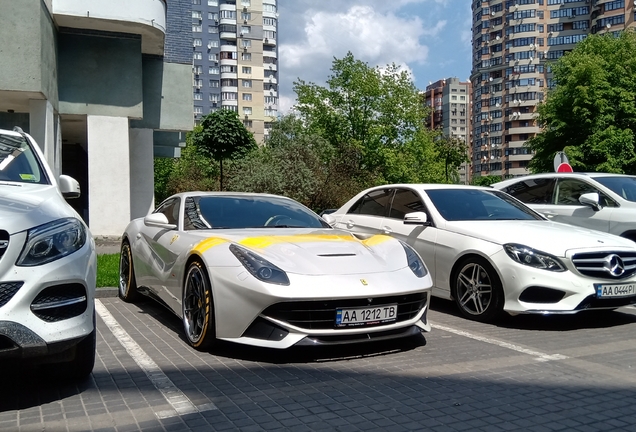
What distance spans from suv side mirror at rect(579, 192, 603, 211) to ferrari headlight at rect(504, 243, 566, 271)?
129 inches

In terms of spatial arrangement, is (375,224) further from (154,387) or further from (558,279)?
(154,387)

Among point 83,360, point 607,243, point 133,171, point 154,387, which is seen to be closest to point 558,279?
point 607,243

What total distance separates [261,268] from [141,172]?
18753 millimetres

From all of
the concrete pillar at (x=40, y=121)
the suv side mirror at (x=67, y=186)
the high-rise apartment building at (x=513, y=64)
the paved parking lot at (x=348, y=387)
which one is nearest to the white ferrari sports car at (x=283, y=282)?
the paved parking lot at (x=348, y=387)

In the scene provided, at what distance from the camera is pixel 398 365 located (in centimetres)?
468

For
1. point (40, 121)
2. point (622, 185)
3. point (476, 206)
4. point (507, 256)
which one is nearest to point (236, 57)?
point (40, 121)

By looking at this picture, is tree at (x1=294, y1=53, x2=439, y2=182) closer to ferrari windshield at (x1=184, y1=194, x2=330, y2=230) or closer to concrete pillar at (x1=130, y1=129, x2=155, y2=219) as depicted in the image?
concrete pillar at (x1=130, y1=129, x2=155, y2=219)

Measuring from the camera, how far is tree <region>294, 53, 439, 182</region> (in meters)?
53.0

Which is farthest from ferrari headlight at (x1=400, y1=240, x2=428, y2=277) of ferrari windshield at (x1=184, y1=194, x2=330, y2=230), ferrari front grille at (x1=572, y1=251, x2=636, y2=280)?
ferrari front grille at (x1=572, y1=251, x2=636, y2=280)

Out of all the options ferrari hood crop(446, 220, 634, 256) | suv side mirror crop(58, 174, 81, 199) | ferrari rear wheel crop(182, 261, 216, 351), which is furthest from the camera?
ferrari hood crop(446, 220, 634, 256)

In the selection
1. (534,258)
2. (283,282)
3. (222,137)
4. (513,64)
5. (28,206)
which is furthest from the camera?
(513,64)

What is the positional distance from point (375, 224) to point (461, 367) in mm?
3648

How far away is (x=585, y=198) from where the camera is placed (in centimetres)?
880

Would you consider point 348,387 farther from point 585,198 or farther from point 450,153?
point 450,153
